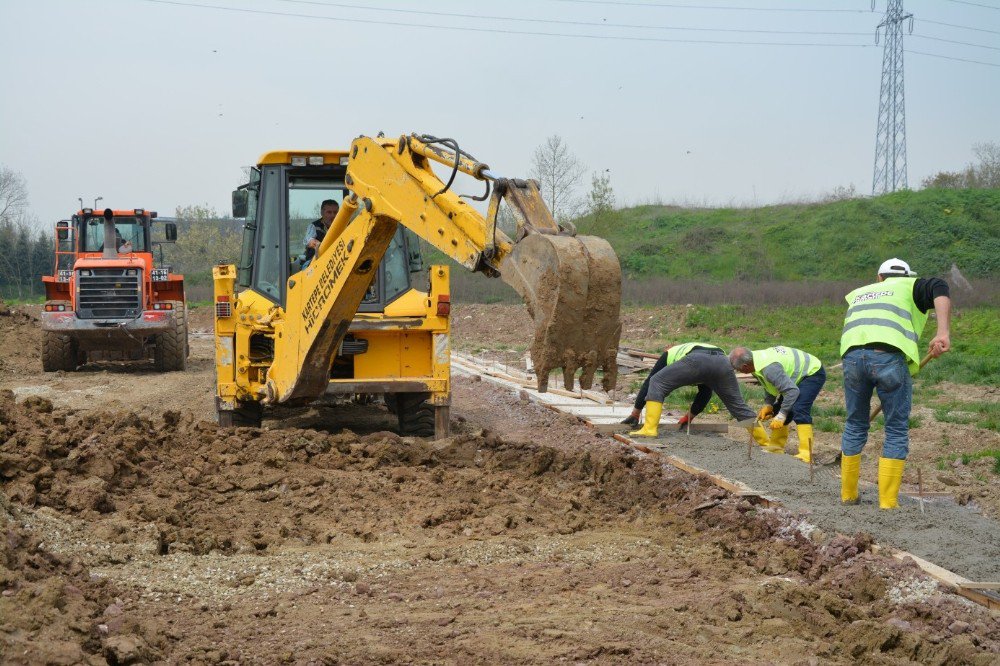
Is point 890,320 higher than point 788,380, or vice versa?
point 890,320

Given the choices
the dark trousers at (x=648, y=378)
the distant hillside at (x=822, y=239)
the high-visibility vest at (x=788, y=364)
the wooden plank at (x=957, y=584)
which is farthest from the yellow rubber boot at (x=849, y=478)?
→ the distant hillside at (x=822, y=239)

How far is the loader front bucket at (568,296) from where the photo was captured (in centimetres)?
559

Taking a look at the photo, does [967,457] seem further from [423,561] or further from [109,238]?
[109,238]

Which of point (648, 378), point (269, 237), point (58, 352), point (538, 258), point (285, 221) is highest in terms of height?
point (285, 221)

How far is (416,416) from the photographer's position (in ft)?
30.9

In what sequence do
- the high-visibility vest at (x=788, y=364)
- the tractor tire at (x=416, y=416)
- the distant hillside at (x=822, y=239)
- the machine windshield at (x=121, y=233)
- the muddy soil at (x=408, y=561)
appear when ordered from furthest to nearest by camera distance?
the distant hillside at (x=822, y=239)
the machine windshield at (x=121, y=233)
the tractor tire at (x=416, y=416)
the high-visibility vest at (x=788, y=364)
the muddy soil at (x=408, y=561)

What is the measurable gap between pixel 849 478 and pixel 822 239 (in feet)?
117

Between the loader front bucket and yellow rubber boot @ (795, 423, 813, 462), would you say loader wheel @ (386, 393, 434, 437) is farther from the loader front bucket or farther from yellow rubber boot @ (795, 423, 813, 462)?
the loader front bucket

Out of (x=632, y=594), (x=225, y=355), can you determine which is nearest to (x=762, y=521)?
(x=632, y=594)

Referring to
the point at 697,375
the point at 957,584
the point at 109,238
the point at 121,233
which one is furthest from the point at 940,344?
the point at 121,233

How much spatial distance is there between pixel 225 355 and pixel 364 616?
4707mm

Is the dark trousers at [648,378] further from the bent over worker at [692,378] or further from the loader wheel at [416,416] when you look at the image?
the loader wheel at [416,416]

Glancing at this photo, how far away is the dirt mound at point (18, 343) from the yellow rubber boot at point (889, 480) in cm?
1487

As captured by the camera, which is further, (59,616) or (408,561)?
(408,561)
